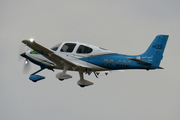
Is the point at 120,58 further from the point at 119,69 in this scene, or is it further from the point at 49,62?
the point at 49,62

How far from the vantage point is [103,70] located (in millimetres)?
18609

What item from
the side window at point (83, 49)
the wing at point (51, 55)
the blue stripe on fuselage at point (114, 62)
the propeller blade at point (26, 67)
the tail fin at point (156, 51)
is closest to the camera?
the wing at point (51, 55)

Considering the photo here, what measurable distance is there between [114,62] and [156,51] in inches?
97.5

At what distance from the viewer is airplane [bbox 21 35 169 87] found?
696 inches

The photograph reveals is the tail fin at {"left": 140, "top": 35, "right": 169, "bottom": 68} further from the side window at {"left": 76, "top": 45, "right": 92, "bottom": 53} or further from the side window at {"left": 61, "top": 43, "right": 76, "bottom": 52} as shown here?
the side window at {"left": 61, "top": 43, "right": 76, "bottom": 52}

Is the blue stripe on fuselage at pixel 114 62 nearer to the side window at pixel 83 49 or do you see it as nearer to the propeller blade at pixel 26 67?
the side window at pixel 83 49

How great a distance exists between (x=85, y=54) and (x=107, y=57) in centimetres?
134

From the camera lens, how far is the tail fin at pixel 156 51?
17641 millimetres

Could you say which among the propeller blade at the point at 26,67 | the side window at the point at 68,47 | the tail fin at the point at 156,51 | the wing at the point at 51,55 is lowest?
the propeller blade at the point at 26,67

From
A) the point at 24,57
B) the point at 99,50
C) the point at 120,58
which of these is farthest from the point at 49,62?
the point at 120,58

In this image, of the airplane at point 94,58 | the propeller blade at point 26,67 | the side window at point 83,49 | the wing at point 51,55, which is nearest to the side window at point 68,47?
the airplane at point 94,58

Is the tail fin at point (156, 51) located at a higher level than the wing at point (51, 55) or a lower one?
higher

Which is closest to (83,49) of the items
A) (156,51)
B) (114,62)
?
(114,62)

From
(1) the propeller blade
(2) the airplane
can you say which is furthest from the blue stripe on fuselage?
(1) the propeller blade
